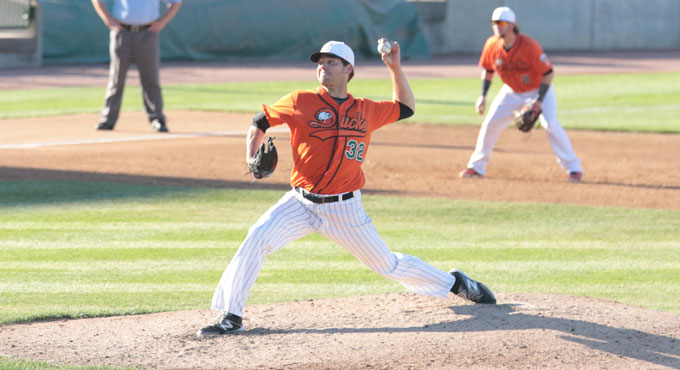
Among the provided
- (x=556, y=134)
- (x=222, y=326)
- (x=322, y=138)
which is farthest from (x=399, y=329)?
(x=556, y=134)

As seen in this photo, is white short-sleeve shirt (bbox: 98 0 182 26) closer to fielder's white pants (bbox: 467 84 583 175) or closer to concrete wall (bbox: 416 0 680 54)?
fielder's white pants (bbox: 467 84 583 175)

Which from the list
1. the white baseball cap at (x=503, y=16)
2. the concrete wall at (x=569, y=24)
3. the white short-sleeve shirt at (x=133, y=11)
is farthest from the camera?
the concrete wall at (x=569, y=24)

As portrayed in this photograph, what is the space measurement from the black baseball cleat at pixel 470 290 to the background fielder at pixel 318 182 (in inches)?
20.1

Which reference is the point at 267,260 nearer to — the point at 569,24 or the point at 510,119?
the point at 510,119

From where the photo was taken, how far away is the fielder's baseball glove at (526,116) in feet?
33.6

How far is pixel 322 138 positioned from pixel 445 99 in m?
13.9

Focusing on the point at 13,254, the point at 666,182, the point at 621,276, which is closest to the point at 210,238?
the point at 13,254

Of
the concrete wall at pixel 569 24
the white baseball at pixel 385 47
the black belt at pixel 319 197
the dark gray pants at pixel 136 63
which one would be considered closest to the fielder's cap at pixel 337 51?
the white baseball at pixel 385 47

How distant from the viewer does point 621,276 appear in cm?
704

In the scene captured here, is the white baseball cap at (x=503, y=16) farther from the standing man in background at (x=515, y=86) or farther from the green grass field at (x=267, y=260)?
the green grass field at (x=267, y=260)

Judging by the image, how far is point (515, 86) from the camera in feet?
34.5

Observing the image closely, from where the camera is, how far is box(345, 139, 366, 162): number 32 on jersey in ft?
18.0

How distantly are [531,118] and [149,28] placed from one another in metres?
5.59

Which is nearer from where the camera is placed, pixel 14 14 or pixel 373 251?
pixel 373 251
